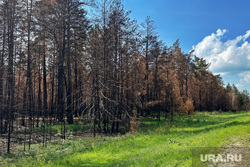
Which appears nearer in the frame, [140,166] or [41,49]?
[140,166]

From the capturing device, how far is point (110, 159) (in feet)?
24.7

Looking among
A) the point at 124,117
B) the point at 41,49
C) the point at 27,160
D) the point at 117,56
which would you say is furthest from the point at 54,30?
the point at 27,160

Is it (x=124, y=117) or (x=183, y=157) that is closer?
(x=183, y=157)

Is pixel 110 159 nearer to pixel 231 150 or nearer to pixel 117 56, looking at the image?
pixel 231 150

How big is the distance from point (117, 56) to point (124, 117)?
238 inches

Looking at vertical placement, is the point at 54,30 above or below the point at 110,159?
above

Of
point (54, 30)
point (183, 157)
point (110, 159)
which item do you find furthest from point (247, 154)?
point (54, 30)

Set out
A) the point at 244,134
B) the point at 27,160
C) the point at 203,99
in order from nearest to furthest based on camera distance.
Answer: the point at 27,160 < the point at 244,134 < the point at 203,99

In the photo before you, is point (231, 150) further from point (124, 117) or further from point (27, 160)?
point (124, 117)

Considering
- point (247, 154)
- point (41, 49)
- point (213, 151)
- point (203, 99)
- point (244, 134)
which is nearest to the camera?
point (247, 154)

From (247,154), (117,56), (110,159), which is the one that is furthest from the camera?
(117,56)

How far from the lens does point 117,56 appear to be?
16.9m

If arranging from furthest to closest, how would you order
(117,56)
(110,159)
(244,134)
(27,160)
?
(117,56), (244,134), (27,160), (110,159)

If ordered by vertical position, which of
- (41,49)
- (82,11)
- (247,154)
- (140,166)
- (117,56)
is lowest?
(140,166)
